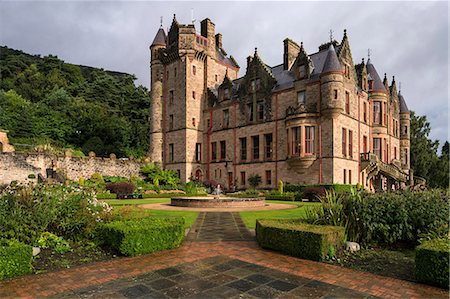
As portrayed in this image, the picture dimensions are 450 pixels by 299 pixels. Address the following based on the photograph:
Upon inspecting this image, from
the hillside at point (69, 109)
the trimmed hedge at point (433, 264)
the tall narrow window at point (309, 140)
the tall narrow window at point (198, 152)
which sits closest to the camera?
the trimmed hedge at point (433, 264)

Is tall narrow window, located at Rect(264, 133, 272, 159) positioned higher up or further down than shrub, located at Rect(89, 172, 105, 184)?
higher up

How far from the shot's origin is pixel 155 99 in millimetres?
41281

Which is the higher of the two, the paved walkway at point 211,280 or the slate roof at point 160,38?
the slate roof at point 160,38

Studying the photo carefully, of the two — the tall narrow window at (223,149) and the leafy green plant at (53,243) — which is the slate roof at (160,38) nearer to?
the tall narrow window at (223,149)

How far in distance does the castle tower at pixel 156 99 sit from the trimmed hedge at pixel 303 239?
3398cm

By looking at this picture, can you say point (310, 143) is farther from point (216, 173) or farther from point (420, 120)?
point (420, 120)

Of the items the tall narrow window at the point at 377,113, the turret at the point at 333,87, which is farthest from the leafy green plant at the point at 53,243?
the tall narrow window at the point at 377,113

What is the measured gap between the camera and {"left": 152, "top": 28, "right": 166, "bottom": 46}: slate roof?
138 ft

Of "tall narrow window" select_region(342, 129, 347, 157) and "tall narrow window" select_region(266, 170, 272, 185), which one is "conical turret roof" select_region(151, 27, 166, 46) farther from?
"tall narrow window" select_region(342, 129, 347, 157)

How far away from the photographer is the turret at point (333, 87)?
2741 cm

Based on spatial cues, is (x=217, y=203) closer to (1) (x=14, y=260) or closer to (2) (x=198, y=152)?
(1) (x=14, y=260)

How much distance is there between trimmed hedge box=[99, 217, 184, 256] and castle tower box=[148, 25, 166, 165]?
33177 mm

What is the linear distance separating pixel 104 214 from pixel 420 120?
54.3m

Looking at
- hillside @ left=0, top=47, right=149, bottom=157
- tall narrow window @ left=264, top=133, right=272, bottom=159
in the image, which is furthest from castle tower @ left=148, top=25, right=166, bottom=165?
tall narrow window @ left=264, top=133, right=272, bottom=159
